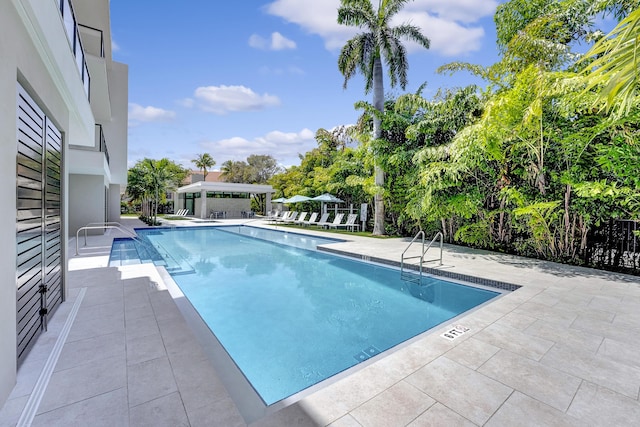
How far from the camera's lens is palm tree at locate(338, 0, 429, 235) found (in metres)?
13.1

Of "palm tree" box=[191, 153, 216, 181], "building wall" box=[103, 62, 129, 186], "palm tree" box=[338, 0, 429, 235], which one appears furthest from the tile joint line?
"palm tree" box=[191, 153, 216, 181]

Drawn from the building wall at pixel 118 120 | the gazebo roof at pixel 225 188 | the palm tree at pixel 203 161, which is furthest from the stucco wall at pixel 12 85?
the palm tree at pixel 203 161

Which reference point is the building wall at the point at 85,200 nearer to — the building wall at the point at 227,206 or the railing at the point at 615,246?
the building wall at the point at 227,206

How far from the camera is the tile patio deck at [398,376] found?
2121 millimetres

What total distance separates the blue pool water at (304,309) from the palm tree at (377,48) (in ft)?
20.6

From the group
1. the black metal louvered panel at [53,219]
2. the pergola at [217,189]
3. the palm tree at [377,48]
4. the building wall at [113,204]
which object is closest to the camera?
the black metal louvered panel at [53,219]

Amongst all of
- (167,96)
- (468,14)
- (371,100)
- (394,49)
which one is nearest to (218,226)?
(167,96)

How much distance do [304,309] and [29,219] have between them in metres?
3.86

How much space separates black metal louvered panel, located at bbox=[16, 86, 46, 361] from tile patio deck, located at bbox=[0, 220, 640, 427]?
0.95 ft

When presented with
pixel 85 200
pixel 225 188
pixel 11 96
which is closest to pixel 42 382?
pixel 11 96

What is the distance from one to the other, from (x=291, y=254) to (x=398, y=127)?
713 centimetres

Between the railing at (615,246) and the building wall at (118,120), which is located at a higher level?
the building wall at (118,120)

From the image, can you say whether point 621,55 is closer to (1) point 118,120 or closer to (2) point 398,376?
(2) point 398,376

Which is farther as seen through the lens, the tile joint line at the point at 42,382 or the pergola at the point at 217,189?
the pergola at the point at 217,189
